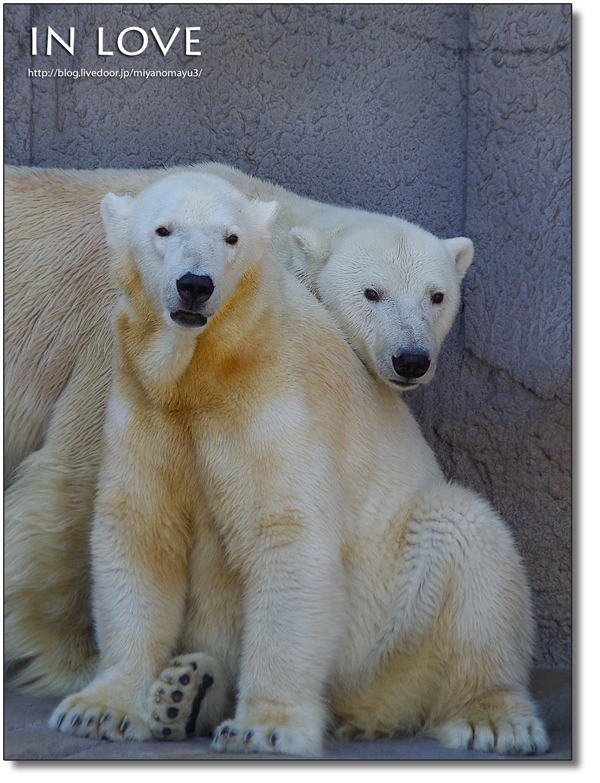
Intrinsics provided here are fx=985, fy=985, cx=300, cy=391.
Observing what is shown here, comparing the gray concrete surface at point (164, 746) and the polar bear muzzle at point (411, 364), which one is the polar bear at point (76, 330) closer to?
the polar bear muzzle at point (411, 364)

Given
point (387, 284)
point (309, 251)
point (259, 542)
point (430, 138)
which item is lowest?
point (259, 542)

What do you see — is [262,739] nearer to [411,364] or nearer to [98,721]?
[98,721]

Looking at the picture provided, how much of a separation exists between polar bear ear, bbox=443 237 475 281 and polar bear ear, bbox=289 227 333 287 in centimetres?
44

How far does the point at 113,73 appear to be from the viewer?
149 inches

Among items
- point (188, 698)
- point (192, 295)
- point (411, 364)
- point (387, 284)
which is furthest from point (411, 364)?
point (188, 698)

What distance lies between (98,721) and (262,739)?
457 mm

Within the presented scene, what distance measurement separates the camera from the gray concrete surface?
101 inches

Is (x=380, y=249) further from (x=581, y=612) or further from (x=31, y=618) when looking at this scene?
(x=31, y=618)

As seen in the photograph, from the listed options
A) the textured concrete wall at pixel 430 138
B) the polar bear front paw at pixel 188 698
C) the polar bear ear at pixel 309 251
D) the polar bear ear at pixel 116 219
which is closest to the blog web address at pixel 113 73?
the textured concrete wall at pixel 430 138

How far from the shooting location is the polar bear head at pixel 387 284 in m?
3.14

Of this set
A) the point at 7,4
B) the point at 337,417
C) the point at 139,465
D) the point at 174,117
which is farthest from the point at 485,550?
the point at 7,4

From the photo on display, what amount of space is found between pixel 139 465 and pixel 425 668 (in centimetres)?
105

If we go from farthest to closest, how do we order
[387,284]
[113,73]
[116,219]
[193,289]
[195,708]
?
1. [113,73]
2. [387,284]
3. [116,219]
4. [195,708]
5. [193,289]

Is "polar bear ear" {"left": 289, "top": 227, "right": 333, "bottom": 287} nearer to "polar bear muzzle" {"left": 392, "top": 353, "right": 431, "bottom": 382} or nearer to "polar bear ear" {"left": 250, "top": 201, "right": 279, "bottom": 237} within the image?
"polar bear ear" {"left": 250, "top": 201, "right": 279, "bottom": 237}
